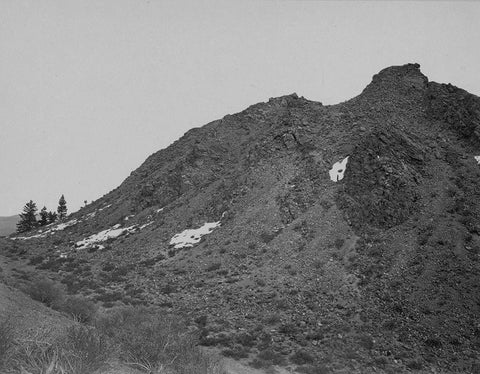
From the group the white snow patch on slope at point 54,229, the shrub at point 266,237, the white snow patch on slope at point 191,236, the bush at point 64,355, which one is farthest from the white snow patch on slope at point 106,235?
the bush at point 64,355

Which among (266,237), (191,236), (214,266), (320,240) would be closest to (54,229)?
(191,236)

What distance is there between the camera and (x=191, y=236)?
28.0 metres

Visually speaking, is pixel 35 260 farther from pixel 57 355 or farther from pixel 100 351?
pixel 57 355

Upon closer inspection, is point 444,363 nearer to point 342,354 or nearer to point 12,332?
point 342,354

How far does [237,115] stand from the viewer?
48.0m

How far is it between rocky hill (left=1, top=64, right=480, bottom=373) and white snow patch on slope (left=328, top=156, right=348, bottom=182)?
0.17m

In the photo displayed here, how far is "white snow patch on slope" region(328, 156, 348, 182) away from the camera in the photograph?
27.2 meters

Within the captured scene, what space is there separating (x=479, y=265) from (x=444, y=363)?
7.52 m

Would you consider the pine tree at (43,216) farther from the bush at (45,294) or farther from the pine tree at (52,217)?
the bush at (45,294)

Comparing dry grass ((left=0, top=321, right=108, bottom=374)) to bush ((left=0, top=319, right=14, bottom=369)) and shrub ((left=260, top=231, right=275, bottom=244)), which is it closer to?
bush ((left=0, top=319, right=14, bottom=369))

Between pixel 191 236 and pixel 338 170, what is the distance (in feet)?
43.5

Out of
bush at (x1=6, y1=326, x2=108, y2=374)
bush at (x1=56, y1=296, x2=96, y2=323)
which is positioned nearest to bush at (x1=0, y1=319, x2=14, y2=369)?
bush at (x1=6, y1=326, x2=108, y2=374)

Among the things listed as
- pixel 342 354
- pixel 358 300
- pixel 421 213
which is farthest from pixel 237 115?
pixel 342 354

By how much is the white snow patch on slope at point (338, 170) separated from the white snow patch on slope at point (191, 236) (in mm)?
10285
